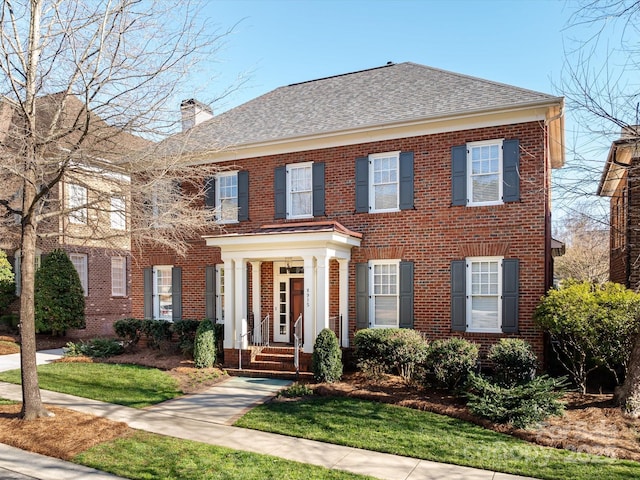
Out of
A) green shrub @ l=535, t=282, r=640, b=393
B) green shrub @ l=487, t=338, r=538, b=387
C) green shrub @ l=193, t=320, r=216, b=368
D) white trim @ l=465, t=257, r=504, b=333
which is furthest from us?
green shrub @ l=193, t=320, r=216, b=368

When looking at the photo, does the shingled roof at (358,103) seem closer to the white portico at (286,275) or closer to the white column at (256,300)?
the white portico at (286,275)

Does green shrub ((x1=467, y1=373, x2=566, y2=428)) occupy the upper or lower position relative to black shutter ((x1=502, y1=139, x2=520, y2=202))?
lower

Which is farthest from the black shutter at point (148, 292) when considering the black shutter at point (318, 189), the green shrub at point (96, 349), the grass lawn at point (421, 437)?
the grass lawn at point (421, 437)

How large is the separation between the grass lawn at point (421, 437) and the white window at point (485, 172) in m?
5.46

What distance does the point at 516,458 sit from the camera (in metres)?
6.36

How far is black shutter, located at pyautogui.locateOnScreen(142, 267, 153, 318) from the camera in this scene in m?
15.2

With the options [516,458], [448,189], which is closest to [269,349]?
[448,189]

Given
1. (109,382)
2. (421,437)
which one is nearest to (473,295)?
(421,437)

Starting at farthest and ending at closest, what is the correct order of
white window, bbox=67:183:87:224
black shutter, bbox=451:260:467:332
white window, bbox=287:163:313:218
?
1. white window, bbox=287:163:313:218
2. black shutter, bbox=451:260:467:332
3. white window, bbox=67:183:87:224

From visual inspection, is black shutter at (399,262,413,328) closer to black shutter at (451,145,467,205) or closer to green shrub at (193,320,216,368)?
black shutter at (451,145,467,205)

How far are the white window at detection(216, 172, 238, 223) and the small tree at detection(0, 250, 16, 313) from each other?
10.4 metres

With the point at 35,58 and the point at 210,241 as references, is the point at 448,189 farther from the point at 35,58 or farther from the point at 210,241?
the point at 35,58

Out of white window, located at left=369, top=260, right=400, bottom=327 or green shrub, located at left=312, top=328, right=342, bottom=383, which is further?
white window, located at left=369, top=260, right=400, bottom=327

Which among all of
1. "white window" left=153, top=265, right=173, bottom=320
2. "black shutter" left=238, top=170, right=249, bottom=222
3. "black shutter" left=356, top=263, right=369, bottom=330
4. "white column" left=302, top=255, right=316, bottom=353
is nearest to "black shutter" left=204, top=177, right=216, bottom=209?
"black shutter" left=238, top=170, right=249, bottom=222
